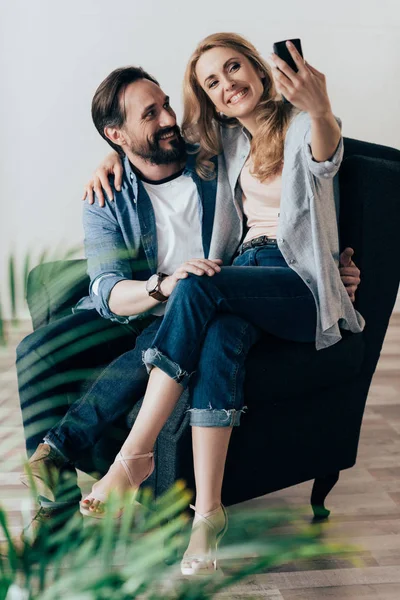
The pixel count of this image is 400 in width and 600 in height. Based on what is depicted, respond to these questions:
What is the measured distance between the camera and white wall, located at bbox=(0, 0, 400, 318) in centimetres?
408

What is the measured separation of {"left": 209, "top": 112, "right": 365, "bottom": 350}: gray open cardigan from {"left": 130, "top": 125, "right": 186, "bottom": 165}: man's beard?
36cm

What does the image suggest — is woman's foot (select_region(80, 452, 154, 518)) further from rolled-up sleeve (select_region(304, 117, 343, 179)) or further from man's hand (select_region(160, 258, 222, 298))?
rolled-up sleeve (select_region(304, 117, 343, 179))

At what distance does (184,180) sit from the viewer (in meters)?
2.23

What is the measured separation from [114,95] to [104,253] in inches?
17.5

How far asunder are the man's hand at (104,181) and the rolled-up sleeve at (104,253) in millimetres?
25

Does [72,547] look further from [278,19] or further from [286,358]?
[278,19]

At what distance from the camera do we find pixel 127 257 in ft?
6.93

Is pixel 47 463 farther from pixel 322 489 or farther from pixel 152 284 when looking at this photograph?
pixel 322 489

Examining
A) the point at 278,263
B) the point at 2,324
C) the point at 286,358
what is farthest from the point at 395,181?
the point at 2,324

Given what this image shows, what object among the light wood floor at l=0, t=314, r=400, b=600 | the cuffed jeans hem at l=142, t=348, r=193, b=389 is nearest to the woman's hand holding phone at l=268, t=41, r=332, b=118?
the cuffed jeans hem at l=142, t=348, r=193, b=389

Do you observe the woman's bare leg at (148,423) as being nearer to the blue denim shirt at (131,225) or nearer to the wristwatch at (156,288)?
the wristwatch at (156,288)

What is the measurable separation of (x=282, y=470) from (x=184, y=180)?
819 millimetres

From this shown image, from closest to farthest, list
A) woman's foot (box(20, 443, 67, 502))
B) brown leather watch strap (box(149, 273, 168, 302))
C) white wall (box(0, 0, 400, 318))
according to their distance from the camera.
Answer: woman's foot (box(20, 443, 67, 502)) < brown leather watch strap (box(149, 273, 168, 302)) < white wall (box(0, 0, 400, 318))

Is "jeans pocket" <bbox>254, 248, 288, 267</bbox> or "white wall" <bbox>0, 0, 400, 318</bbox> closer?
"jeans pocket" <bbox>254, 248, 288, 267</bbox>
